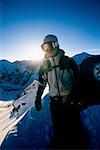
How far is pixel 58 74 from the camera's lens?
3494 mm

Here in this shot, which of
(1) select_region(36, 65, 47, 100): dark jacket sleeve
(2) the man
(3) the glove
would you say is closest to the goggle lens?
(2) the man

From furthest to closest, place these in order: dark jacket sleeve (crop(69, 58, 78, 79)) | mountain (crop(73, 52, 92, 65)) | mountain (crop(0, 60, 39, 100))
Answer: mountain (crop(0, 60, 39, 100)) → mountain (crop(73, 52, 92, 65)) → dark jacket sleeve (crop(69, 58, 78, 79))

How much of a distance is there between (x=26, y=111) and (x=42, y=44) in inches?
40.0

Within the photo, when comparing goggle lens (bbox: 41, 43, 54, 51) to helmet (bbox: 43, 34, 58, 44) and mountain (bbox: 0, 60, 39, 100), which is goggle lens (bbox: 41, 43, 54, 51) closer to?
helmet (bbox: 43, 34, 58, 44)

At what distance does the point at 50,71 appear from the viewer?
11.6 feet

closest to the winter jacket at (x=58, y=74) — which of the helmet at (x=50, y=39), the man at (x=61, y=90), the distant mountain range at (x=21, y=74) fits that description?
the man at (x=61, y=90)

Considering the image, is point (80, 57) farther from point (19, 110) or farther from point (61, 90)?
point (19, 110)

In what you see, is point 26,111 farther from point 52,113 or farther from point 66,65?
point 66,65

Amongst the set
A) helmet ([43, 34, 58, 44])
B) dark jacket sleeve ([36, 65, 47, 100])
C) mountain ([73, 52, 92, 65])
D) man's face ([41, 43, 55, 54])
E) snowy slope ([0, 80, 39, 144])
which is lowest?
snowy slope ([0, 80, 39, 144])

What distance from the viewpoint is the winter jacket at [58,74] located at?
3424 millimetres

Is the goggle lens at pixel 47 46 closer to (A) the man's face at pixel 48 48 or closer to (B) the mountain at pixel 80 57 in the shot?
(A) the man's face at pixel 48 48

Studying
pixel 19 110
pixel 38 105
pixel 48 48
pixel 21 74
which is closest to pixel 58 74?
pixel 48 48

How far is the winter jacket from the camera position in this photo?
342cm

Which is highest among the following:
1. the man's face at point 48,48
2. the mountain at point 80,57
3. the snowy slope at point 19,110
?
the man's face at point 48,48
